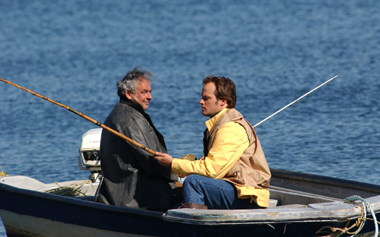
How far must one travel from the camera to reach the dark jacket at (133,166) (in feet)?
13.0

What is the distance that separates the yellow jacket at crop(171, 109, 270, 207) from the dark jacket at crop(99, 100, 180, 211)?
31 centimetres

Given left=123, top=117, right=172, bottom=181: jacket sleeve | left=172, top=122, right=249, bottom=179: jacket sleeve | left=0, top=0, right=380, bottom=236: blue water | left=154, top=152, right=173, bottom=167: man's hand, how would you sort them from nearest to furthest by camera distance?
left=172, top=122, right=249, bottom=179: jacket sleeve, left=154, top=152, right=173, bottom=167: man's hand, left=123, top=117, right=172, bottom=181: jacket sleeve, left=0, top=0, right=380, bottom=236: blue water

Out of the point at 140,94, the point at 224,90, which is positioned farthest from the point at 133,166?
the point at 224,90

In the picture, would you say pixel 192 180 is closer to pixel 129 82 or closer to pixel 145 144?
pixel 145 144

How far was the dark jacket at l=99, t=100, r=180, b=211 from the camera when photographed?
3.97m

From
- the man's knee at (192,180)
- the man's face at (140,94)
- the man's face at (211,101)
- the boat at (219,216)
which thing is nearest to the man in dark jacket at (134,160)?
the man's face at (140,94)

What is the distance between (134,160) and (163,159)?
30cm

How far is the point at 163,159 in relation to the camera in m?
3.80

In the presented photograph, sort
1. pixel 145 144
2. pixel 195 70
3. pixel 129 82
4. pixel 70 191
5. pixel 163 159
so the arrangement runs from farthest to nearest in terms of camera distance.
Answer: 1. pixel 195 70
2. pixel 70 191
3. pixel 129 82
4. pixel 145 144
5. pixel 163 159

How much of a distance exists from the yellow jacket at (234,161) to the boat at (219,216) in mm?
171

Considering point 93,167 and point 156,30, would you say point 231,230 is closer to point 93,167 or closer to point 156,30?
point 93,167

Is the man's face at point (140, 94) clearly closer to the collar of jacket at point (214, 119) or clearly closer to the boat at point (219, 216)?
the collar of jacket at point (214, 119)

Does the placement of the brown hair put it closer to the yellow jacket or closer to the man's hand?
the yellow jacket

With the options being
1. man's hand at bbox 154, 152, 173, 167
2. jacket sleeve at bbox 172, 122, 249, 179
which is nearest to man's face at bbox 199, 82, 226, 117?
jacket sleeve at bbox 172, 122, 249, 179
